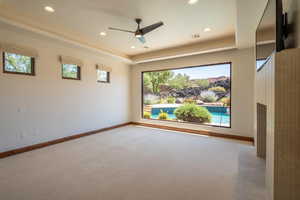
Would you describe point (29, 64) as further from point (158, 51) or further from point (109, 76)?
point (158, 51)

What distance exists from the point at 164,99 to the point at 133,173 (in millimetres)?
3932

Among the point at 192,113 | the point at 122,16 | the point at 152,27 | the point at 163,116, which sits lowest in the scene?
the point at 163,116

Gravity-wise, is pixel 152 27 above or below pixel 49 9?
below

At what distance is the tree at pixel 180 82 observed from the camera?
210 inches

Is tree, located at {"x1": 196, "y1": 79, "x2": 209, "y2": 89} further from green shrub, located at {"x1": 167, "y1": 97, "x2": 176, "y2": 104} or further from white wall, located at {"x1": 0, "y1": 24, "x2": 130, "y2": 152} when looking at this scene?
white wall, located at {"x1": 0, "y1": 24, "x2": 130, "y2": 152}

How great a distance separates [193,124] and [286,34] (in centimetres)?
391

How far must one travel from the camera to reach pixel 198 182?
6.81 feet

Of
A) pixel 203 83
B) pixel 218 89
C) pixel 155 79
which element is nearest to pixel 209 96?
pixel 218 89

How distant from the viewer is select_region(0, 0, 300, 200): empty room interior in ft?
4.40

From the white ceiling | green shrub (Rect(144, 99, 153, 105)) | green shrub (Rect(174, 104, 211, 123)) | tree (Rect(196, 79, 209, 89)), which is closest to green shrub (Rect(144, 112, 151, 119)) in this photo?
green shrub (Rect(144, 99, 153, 105))

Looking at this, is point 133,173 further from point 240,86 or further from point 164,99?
point 164,99

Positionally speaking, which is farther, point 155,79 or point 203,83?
point 155,79

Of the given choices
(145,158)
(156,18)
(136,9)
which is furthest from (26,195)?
(156,18)

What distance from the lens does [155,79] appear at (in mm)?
6031
